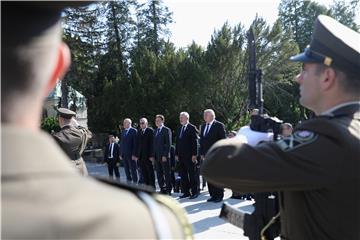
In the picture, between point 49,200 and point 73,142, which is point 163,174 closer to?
point 73,142

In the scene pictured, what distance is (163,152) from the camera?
10398mm

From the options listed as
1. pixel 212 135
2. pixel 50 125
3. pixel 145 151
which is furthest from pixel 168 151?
pixel 50 125

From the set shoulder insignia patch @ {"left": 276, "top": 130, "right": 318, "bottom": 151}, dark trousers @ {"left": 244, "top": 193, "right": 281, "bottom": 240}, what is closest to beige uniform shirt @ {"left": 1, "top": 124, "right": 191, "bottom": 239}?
shoulder insignia patch @ {"left": 276, "top": 130, "right": 318, "bottom": 151}

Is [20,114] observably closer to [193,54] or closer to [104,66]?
[193,54]

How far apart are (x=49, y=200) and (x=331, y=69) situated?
148 centimetres

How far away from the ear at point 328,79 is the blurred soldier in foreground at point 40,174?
123 cm

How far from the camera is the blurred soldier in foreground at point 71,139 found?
20.8 feet

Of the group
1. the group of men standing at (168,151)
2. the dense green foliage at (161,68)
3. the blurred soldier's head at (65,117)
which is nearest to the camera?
the blurred soldier's head at (65,117)

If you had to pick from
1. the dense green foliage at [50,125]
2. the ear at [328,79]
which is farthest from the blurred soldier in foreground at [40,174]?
the dense green foliage at [50,125]

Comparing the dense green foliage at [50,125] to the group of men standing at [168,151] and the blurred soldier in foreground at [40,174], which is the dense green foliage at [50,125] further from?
the blurred soldier in foreground at [40,174]

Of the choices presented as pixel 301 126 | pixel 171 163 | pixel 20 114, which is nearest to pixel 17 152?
pixel 20 114

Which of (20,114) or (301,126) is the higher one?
(20,114)

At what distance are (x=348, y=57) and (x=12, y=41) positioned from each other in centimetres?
147

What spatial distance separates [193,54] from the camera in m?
29.0
